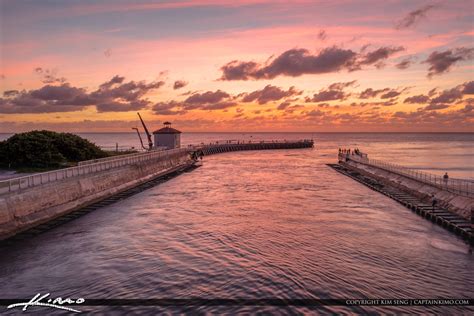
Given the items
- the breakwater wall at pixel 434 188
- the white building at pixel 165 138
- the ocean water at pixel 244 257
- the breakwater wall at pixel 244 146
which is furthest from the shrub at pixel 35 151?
the breakwater wall at pixel 244 146

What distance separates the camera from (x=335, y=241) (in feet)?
85.4

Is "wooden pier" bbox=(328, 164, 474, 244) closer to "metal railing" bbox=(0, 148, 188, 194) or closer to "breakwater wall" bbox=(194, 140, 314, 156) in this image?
"metal railing" bbox=(0, 148, 188, 194)

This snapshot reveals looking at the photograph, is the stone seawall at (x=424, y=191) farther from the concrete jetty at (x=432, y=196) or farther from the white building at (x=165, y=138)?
the white building at (x=165, y=138)

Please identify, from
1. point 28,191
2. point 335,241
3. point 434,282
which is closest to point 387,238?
point 335,241

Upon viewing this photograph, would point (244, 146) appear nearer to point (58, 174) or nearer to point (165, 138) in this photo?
point (165, 138)

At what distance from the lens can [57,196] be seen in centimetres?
3216

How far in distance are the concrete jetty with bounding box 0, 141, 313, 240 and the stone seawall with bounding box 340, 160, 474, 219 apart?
33933 millimetres

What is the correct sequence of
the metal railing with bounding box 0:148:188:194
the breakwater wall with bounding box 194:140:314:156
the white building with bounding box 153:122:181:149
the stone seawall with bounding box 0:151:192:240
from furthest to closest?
the breakwater wall with bounding box 194:140:314:156 < the white building with bounding box 153:122:181:149 < the metal railing with bounding box 0:148:188:194 < the stone seawall with bounding box 0:151:192:240

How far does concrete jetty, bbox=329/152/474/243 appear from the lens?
29.6 m

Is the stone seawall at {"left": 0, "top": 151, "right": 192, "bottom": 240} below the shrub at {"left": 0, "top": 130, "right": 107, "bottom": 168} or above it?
below

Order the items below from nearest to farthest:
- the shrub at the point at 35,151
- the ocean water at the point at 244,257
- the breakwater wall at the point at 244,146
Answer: the ocean water at the point at 244,257 < the shrub at the point at 35,151 < the breakwater wall at the point at 244,146

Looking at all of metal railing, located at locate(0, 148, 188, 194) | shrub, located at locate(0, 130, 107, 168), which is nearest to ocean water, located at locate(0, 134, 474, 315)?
metal railing, located at locate(0, 148, 188, 194)

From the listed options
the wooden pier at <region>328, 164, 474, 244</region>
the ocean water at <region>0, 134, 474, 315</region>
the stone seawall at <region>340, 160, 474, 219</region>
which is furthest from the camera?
the stone seawall at <region>340, 160, 474, 219</region>

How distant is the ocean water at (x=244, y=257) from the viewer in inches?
693
